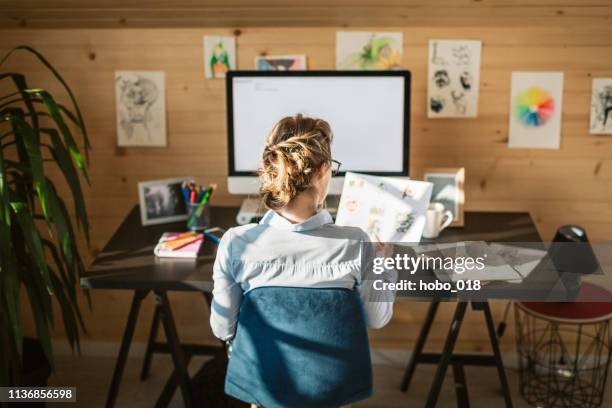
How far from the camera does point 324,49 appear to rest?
2.72 metres

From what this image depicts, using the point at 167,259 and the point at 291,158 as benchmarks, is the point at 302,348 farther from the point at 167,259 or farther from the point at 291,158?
the point at 167,259

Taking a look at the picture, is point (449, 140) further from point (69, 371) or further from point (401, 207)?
point (69, 371)

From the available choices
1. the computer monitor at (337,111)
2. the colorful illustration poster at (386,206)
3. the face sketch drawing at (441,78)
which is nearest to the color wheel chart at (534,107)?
the face sketch drawing at (441,78)

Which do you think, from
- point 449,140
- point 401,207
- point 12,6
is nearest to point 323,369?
point 401,207

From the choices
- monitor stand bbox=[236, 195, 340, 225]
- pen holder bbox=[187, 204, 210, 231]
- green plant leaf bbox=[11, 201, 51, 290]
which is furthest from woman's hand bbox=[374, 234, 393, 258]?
green plant leaf bbox=[11, 201, 51, 290]

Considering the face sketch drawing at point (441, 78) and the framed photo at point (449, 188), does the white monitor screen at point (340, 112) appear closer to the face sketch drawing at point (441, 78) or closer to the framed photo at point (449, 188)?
the framed photo at point (449, 188)

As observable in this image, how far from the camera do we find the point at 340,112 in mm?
2545

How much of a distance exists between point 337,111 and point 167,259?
76 centimetres

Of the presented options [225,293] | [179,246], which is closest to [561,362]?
[179,246]

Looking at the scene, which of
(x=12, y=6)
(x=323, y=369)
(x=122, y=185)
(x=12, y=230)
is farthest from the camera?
(x=122, y=185)

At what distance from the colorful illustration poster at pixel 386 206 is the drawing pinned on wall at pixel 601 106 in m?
0.81

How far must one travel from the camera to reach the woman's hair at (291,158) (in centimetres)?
174

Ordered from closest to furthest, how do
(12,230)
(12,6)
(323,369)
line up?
(323,369) → (12,230) → (12,6)

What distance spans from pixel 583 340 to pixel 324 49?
1.53m
